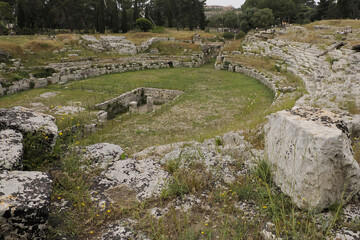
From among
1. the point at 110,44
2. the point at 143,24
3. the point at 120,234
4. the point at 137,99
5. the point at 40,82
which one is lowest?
the point at 137,99

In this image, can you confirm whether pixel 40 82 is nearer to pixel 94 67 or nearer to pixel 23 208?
pixel 94 67

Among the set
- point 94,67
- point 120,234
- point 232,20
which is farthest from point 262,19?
point 120,234

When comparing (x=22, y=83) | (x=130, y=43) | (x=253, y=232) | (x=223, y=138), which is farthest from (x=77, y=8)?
(x=253, y=232)

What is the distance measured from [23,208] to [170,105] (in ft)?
47.5

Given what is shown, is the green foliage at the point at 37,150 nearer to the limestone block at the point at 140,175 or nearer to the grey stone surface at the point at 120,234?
the limestone block at the point at 140,175

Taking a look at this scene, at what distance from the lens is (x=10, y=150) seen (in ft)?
13.2

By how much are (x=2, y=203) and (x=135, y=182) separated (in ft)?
7.05

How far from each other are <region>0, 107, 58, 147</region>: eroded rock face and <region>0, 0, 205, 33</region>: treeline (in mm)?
42362

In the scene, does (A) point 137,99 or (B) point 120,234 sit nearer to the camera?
(B) point 120,234

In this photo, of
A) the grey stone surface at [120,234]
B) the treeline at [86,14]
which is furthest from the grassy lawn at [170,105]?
the treeline at [86,14]

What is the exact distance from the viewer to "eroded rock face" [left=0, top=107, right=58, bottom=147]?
4801 millimetres

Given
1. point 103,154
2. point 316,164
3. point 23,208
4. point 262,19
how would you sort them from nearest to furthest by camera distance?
1. point 23,208
2. point 316,164
3. point 103,154
4. point 262,19

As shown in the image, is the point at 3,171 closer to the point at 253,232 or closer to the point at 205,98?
the point at 253,232

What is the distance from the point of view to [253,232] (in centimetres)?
331
